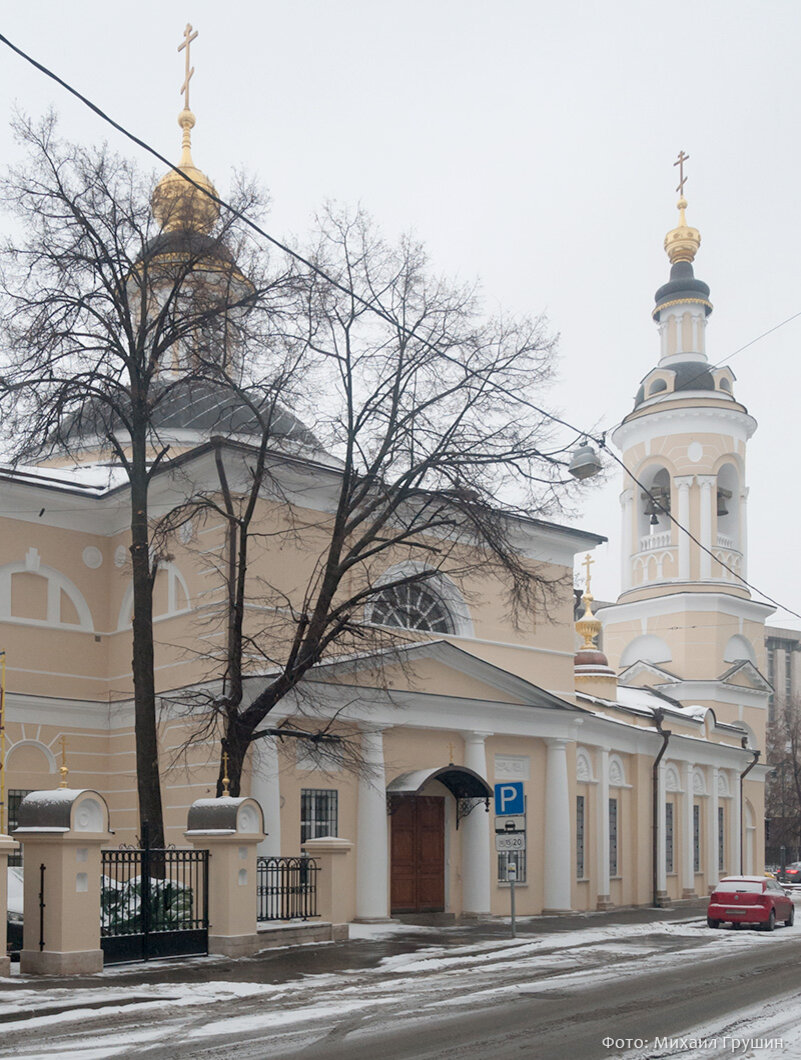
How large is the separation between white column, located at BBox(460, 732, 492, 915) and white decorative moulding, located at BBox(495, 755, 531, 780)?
79 centimetres

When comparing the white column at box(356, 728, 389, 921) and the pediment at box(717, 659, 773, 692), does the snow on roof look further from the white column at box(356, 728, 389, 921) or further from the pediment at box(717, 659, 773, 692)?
the pediment at box(717, 659, 773, 692)

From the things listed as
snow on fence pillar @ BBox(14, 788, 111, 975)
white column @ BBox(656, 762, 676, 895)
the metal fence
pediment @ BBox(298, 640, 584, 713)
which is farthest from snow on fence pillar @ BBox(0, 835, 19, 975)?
white column @ BBox(656, 762, 676, 895)

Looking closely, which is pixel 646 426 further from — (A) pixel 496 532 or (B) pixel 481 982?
(B) pixel 481 982

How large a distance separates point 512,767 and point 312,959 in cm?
1124

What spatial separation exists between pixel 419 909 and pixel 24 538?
10628 millimetres

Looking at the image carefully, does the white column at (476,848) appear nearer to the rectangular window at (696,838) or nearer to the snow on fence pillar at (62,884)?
the snow on fence pillar at (62,884)

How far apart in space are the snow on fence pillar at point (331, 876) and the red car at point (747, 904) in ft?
28.7

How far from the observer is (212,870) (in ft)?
57.7

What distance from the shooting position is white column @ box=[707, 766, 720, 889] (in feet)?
121

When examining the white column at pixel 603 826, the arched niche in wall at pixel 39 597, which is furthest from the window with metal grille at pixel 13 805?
the white column at pixel 603 826

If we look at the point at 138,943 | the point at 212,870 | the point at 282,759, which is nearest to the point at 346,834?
the point at 282,759

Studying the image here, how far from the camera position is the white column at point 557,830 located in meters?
27.9

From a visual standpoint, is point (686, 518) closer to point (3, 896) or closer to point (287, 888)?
point (287, 888)

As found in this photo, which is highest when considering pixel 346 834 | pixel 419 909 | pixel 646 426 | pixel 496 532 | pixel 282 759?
pixel 646 426
